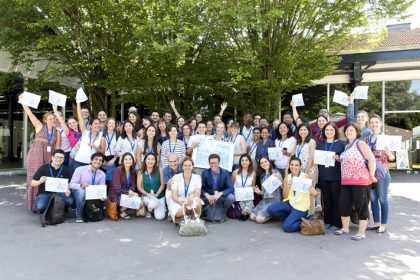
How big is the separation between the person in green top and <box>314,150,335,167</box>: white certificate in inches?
110

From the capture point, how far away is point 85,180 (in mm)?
6293

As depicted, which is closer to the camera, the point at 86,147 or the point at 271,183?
the point at 271,183

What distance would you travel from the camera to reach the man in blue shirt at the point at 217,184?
20.6ft

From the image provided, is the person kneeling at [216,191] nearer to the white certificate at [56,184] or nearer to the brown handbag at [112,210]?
the brown handbag at [112,210]

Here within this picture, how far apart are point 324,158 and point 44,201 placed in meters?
4.66

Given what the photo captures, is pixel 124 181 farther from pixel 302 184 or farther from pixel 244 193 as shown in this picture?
pixel 302 184

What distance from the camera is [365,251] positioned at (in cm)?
467

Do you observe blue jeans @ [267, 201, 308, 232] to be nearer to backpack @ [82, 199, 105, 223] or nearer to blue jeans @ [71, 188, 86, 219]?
backpack @ [82, 199, 105, 223]

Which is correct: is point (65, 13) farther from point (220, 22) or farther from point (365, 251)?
point (365, 251)

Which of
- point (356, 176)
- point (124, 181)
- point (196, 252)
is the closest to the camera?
point (196, 252)

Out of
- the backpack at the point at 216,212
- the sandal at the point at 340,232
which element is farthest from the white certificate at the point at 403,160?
the backpack at the point at 216,212

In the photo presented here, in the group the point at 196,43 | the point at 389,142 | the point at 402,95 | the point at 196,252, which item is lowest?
the point at 196,252

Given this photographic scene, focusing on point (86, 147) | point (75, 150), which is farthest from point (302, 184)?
point (75, 150)

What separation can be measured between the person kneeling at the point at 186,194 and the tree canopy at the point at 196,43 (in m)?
3.39
